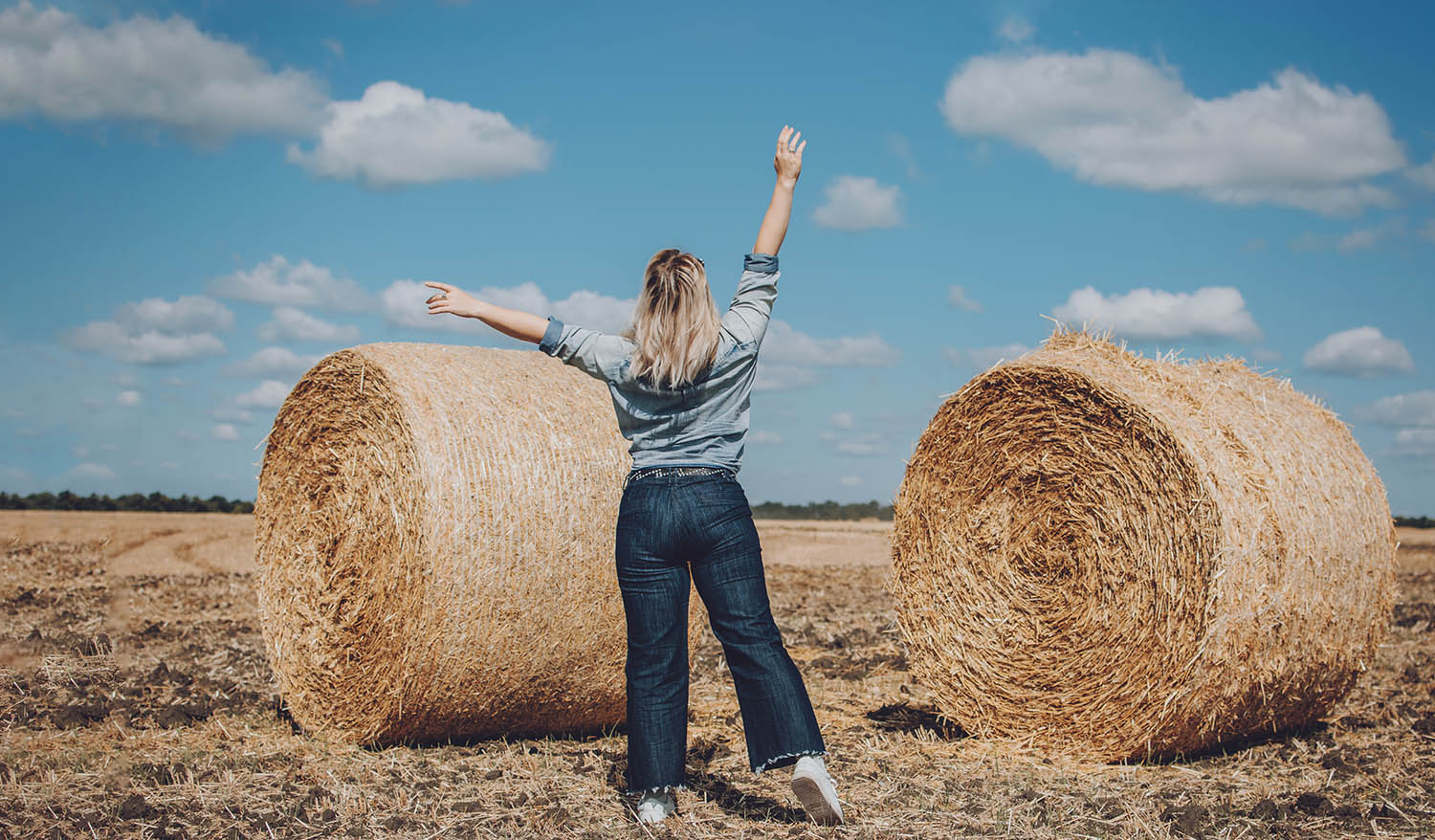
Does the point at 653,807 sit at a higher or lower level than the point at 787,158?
lower

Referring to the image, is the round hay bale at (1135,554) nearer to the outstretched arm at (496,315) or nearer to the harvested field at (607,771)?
the harvested field at (607,771)

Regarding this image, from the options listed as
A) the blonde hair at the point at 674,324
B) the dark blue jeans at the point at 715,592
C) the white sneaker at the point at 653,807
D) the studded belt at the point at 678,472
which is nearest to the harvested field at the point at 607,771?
the white sneaker at the point at 653,807

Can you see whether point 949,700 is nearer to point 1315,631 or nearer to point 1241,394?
point 1315,631

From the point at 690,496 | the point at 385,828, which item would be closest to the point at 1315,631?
the point at 690,496

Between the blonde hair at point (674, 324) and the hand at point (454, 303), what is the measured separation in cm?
66

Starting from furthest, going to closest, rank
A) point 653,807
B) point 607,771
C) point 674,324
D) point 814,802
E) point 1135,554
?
point 1135,554 < point 607,771 < point 653,807 < point 814,802 < point 674,324

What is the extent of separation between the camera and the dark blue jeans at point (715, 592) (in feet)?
14.1

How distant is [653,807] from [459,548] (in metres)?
1.72

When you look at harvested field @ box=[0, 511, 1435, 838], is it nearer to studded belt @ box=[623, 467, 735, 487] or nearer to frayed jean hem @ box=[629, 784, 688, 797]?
frayed jean hem @ box=[629, 784, 688, 797]

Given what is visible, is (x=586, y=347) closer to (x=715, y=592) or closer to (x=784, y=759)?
(x=715, y=592)

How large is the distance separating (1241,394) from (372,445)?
16.0 feet

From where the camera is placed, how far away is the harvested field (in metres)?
4.75

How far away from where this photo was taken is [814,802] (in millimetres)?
4379

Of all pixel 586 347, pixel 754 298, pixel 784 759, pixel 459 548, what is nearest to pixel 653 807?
pixel 784 759
